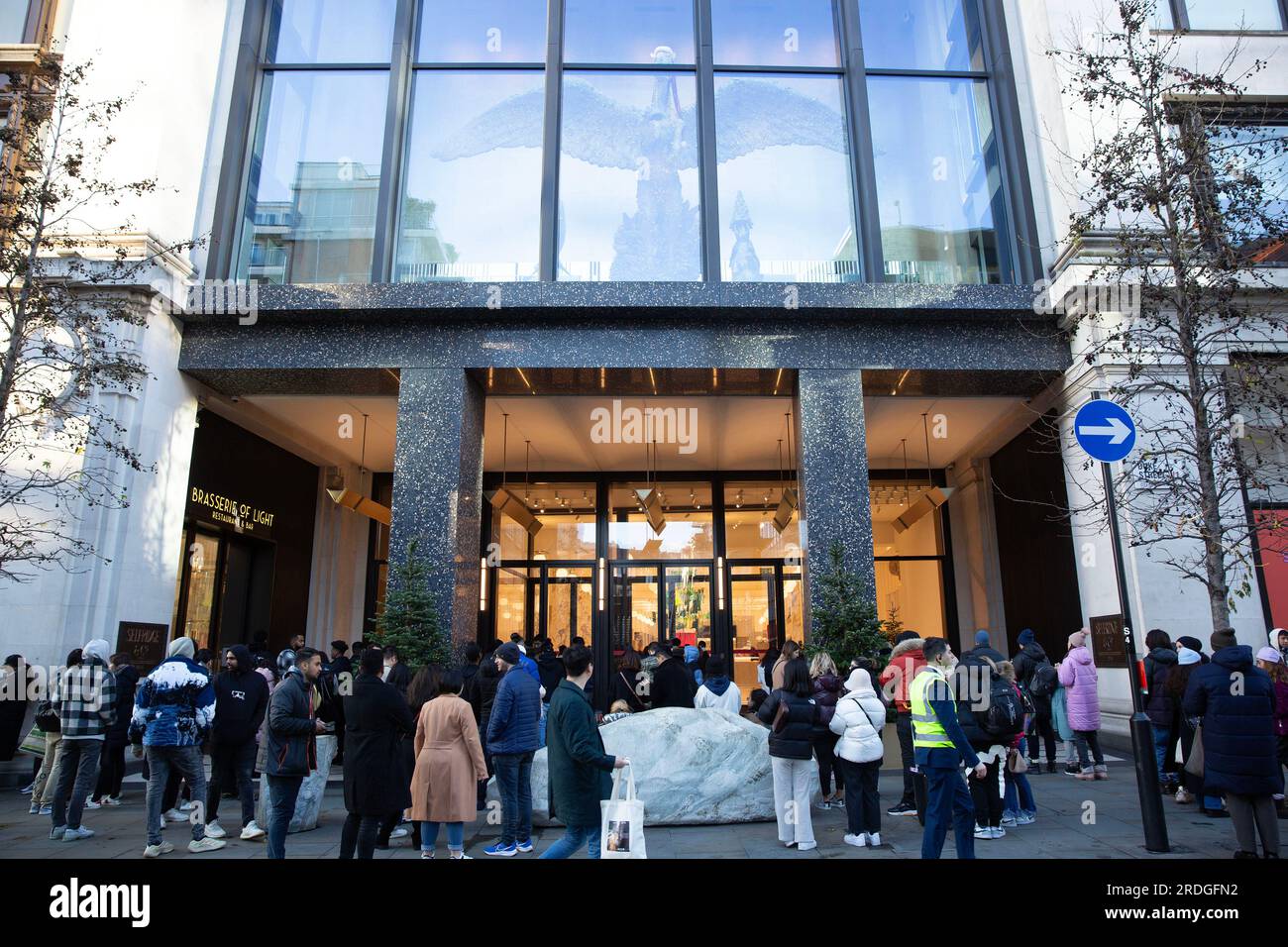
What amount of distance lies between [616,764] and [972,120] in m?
12.9

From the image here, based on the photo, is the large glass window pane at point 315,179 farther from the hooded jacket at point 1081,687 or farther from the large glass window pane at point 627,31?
the hooded jacket at point 1081,687

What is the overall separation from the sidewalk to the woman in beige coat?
692mm

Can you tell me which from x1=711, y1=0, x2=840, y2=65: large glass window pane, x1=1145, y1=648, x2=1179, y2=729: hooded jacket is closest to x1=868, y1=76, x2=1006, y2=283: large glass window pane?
x1=711, y1=0, x2=840, y2=65: large glass window pane

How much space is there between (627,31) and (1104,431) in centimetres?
1059

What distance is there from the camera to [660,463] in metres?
18.1

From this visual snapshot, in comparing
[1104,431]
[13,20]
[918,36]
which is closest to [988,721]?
[1104,431]

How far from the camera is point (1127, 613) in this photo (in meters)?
6.61

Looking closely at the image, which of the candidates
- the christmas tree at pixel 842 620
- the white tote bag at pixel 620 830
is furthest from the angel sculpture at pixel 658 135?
the white tote bag at pixel 620 830

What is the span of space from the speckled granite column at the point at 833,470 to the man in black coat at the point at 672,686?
2.71 meters

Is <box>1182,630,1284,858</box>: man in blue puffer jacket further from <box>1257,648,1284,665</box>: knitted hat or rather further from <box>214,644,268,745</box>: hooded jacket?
<box>214,644,268,745</box>: hooded jacket

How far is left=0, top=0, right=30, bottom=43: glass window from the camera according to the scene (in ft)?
39.5

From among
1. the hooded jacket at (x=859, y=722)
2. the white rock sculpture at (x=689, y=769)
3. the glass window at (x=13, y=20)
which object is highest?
the glass window at (x=13, y=20)

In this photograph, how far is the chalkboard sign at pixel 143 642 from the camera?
10.4 m

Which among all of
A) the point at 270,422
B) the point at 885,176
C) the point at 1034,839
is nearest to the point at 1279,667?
the point at 1034,839
